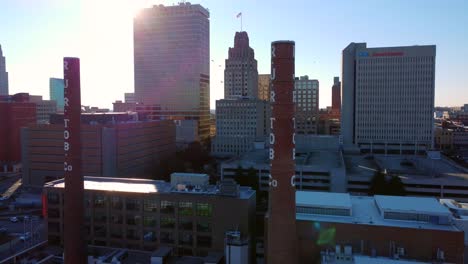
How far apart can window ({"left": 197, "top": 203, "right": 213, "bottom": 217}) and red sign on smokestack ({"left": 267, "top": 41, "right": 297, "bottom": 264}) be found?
39.7 ft

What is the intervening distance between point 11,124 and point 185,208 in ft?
374

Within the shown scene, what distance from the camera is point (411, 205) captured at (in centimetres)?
4622

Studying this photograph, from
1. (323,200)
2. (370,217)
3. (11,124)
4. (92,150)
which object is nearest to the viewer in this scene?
(370,217)

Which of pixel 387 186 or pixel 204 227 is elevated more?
pixel 387 186

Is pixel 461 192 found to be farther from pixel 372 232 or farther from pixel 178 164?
pixel 178 164

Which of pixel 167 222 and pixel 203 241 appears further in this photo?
pixel 167 222

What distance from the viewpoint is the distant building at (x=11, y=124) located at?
449ft

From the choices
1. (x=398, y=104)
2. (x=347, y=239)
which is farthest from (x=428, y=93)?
(x=347, y=239)

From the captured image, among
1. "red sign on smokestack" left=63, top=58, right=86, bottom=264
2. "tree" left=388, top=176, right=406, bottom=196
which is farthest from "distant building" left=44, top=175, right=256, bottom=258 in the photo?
"tree" left=388, top=176, right=406, bottom=196

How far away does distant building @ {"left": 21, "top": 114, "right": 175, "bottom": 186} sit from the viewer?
99250 mm

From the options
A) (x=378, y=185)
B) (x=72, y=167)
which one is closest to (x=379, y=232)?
(x=72, y=167)

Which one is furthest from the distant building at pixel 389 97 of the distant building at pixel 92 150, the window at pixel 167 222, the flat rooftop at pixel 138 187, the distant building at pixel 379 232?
the window at pixel 167 222

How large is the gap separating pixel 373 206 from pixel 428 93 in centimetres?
12542

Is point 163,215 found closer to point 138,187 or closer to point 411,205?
point 138,187
